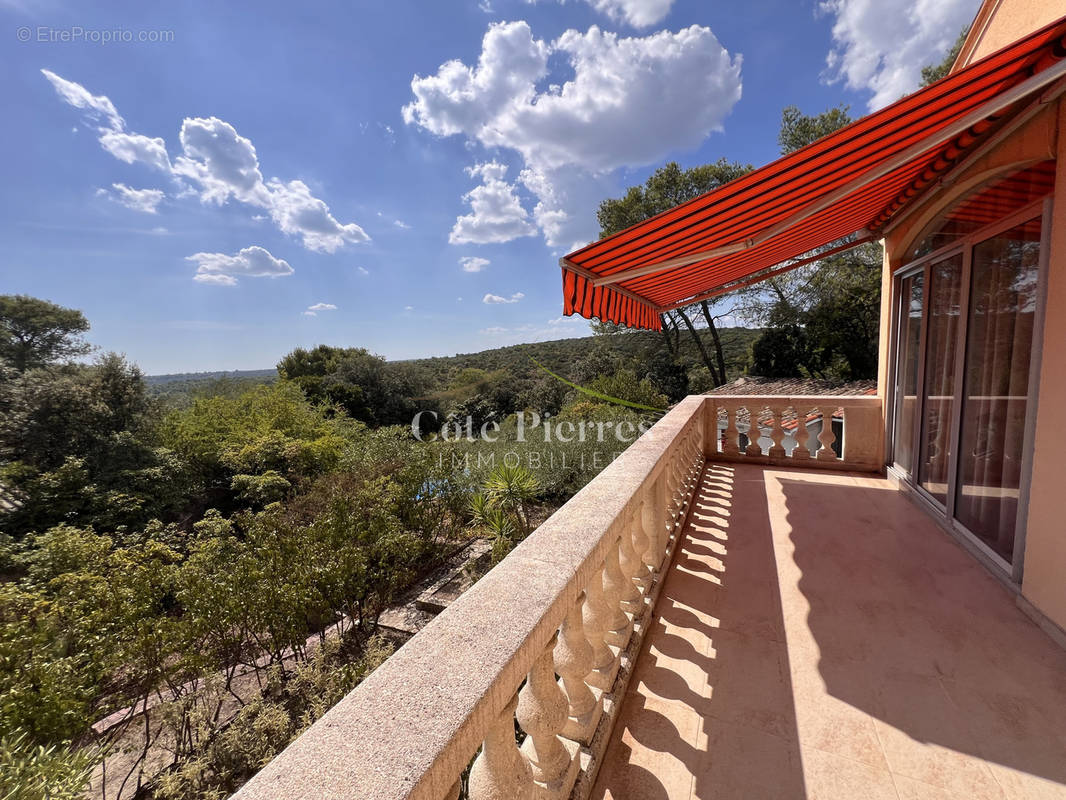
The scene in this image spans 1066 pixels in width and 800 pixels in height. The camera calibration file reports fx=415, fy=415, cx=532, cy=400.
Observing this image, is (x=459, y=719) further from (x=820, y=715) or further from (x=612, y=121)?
(x=612, y=121)

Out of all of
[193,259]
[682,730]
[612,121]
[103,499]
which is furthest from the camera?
[193,259]

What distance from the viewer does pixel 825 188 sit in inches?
138

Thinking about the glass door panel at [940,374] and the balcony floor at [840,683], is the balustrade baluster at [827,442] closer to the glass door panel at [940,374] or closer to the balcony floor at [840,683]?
the glass door panel at [940,374]

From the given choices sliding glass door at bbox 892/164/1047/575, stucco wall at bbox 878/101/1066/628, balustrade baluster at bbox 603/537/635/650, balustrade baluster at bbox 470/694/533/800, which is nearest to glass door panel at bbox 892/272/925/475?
sliding glass door at bbox 892/164/1047/575

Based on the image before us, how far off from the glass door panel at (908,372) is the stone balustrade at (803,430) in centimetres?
37

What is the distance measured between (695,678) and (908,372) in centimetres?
573

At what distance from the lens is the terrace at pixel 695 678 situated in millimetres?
1105

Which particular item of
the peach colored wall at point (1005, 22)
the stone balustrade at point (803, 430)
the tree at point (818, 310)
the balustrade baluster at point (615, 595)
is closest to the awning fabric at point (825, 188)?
the peach colored wall at point (1005, 22)

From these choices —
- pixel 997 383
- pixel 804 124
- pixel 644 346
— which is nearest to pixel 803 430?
pixel 997 383

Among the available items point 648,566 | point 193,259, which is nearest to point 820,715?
point 648,566

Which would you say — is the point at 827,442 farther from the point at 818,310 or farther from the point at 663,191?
the point at 663,191

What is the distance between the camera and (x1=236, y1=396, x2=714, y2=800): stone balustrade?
0.92 m

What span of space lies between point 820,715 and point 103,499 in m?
22.7

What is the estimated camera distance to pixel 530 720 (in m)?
1.66
